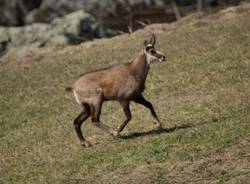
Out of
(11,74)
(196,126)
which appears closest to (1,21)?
(11,74)

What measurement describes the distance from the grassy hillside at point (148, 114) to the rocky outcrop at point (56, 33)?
92.8 inches

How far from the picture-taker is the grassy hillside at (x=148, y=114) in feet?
52.0

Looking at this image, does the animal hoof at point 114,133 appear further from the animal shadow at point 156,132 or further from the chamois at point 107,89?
the animal shadow at point 156,132

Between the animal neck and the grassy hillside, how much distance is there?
1444 millimetres

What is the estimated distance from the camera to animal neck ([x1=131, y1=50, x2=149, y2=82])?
61.8 ft

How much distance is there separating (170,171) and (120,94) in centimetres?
356

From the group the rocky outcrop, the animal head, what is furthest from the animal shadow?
the rocky outcrop

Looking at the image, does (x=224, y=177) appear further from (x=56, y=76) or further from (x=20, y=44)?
(x=20, y=44)

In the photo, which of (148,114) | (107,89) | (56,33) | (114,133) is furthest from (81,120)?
(56,33)

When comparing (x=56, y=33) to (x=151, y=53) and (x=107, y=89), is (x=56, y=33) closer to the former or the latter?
(x=151, y=53)

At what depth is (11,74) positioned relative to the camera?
1307 inches

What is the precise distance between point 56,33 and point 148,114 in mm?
20796

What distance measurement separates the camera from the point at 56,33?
42250 mm

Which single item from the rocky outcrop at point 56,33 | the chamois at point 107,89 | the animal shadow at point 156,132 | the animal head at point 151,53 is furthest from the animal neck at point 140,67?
the rocky outcrop at point 56,33
